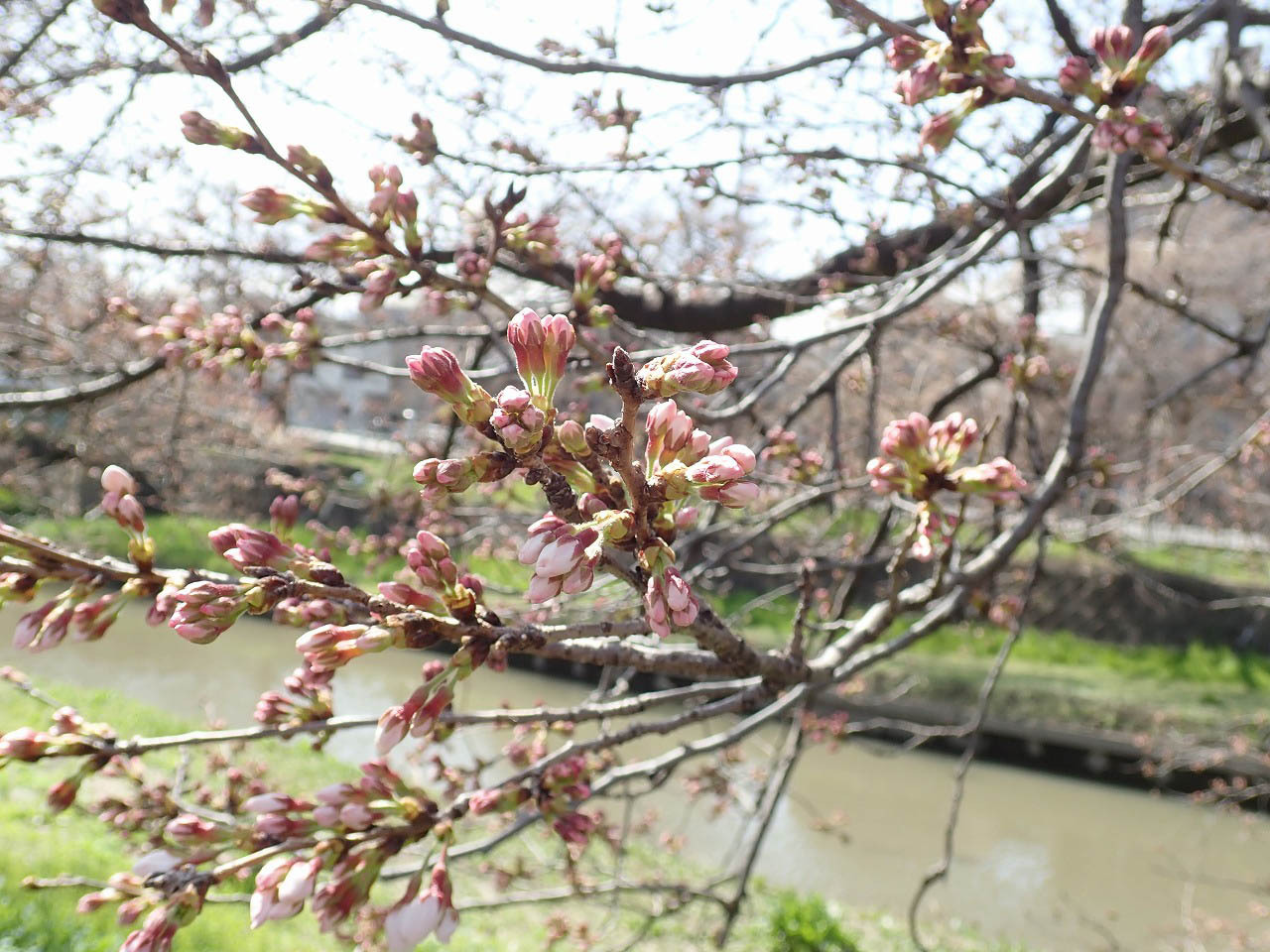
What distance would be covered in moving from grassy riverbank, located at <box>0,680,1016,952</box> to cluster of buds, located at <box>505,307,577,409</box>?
334 cm

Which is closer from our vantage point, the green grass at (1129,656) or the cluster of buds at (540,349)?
the cluster of buds at (540,349)

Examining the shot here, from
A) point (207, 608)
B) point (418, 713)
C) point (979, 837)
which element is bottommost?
point (979, 837)

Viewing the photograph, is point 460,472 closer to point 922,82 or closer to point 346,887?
point 346,887

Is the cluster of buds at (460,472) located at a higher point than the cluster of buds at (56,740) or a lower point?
higher

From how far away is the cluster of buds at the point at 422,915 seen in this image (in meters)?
0.89

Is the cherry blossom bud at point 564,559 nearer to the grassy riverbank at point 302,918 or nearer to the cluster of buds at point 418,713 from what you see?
the cluster of buds at point 418,713

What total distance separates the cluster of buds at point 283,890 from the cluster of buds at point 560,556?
47 centimetres

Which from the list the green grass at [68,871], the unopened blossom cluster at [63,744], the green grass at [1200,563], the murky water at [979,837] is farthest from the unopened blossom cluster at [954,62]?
the green grass at [1200,563]

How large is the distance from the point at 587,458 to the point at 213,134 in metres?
0.73

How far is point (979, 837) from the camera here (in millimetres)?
8617

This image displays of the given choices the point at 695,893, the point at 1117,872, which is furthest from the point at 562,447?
the point at 1117,872

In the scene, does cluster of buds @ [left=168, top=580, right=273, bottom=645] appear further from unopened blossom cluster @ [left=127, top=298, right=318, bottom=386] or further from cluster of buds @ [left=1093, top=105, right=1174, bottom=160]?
cluster of buds @ [left=1093, top=105, right=1174, bottom=160]

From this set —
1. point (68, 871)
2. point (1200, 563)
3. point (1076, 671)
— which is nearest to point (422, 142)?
point (68, 871)

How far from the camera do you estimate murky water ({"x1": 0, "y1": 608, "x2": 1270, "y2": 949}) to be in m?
7.32
